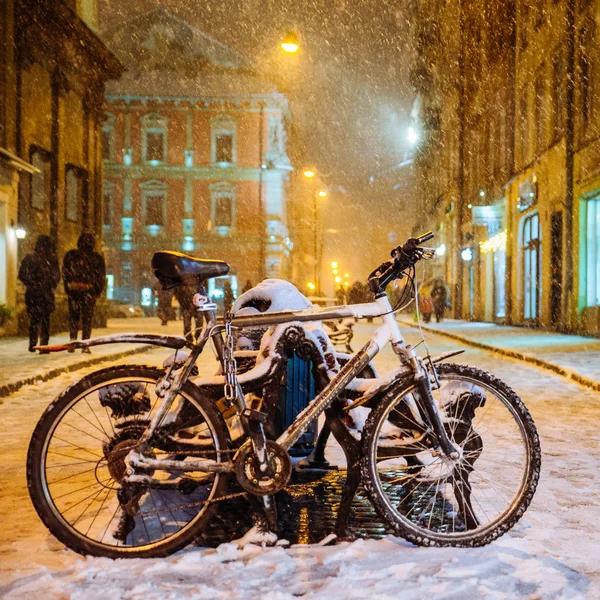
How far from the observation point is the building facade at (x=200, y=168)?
5050 cm

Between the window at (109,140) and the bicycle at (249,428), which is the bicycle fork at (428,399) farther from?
the window at (109,140)

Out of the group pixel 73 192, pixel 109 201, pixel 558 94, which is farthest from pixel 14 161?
pixel 109 201

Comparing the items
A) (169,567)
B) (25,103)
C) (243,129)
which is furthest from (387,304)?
(243,129)

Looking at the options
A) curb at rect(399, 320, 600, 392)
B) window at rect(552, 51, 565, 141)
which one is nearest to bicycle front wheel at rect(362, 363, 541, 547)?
curb at rect(399, 320, 600, 392)

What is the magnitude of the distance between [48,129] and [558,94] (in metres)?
15.2

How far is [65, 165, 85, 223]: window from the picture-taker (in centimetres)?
2337

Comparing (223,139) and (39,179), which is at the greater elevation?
(223,139)

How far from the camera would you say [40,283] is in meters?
13.5

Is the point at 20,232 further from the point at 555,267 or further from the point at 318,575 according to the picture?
the point at 318,575

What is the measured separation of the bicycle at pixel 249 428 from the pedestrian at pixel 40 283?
408 inches

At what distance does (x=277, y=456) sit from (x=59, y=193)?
20685mm

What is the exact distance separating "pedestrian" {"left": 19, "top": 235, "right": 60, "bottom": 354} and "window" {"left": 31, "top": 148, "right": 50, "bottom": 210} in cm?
762

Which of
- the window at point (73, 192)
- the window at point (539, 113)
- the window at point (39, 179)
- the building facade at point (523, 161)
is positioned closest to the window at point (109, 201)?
the building facade at point (523, 161)

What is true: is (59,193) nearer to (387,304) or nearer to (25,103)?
(25,103)
